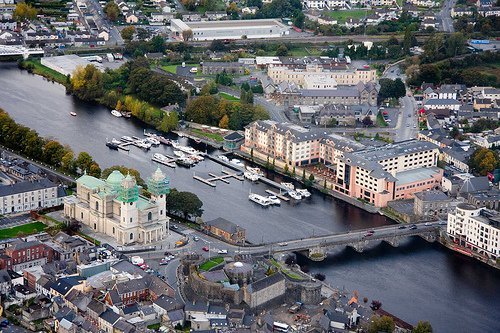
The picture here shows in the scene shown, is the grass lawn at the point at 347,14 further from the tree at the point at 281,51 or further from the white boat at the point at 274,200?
the white boat at the point at 274,200

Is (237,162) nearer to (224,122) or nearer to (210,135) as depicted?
(210,135)

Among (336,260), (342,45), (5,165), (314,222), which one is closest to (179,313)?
(336,260)

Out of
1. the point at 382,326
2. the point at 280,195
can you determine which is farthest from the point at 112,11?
the point at 382,326

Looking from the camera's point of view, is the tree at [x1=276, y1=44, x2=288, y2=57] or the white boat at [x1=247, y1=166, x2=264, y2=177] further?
the tree at [x1=276, y1=44, x2=288, y2=57]

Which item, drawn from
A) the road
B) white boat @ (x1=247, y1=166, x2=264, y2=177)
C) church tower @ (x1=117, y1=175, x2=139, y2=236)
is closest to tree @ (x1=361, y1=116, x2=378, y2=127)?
white boat @ (x1=247, y1=166, x2=264, y2=177)

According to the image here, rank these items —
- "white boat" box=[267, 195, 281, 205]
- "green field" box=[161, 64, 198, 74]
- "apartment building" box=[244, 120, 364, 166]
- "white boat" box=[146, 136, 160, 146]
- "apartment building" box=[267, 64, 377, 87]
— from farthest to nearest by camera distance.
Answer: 1. "green field" box=[161, 64, 198, 74]
2. "apartment building" box=[267, 64, 377, 87]
3. "white boat" box=[146, 136, 160, 146]
4. "apartment building" box=[244, 120, 364, 166]
5. "white boat" box=[267, 195, 281, 205]

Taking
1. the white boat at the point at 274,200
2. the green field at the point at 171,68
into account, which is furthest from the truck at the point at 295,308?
the green field at the point at 171,68

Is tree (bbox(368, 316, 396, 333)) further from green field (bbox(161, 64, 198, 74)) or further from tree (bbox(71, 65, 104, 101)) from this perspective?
green field (bbox(161, 64, 198, 74))
